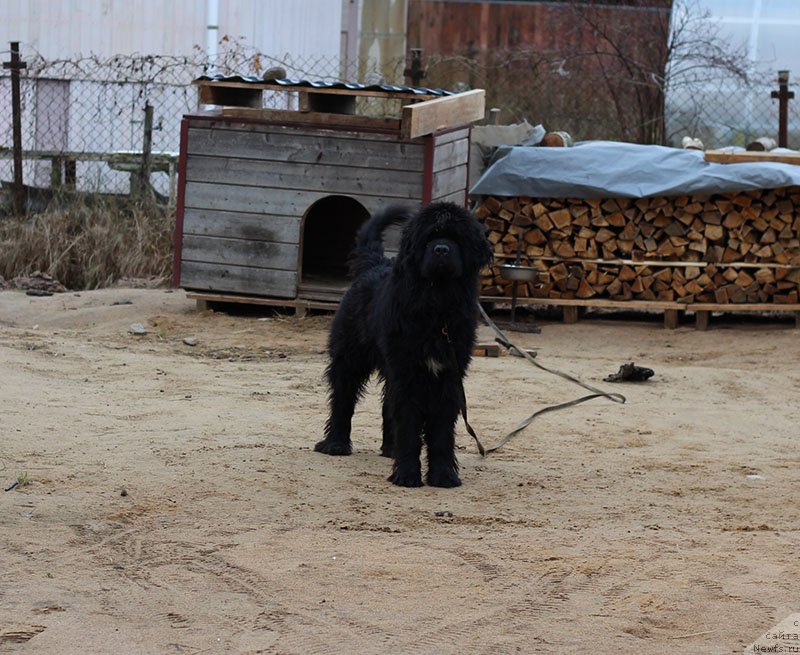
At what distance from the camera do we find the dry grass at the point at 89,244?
42.5 feet

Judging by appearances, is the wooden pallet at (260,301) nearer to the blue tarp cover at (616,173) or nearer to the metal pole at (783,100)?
the blue tarp cover at (616,173)

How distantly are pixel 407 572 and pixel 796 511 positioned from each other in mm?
2161

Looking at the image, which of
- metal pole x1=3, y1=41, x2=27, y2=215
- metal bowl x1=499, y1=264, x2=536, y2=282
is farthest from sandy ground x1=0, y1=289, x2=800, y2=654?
metal pole x1=3, y1=41, x2=27, y2=215

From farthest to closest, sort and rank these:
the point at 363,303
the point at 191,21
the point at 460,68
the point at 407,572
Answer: the point at 460,68, the point at 191,21, the point at 363,303, the point at 407,572

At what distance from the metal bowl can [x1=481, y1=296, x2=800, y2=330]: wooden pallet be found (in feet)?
1.82

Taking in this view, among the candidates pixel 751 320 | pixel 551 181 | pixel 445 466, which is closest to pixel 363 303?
pixel 445 466

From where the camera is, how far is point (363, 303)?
636 centimetres

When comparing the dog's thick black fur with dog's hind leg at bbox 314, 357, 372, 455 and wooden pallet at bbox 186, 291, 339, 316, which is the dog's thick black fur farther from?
wooden pallet at bbox 186, 291, 339, 316

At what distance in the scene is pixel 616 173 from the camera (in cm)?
1188

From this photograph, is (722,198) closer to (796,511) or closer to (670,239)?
(670,239)

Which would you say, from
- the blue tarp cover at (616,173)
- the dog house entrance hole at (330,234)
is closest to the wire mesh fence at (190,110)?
the dog house entrance hole at (330,234)

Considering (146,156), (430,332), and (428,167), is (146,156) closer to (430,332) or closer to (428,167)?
(428,167)

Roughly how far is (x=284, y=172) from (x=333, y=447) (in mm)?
5190

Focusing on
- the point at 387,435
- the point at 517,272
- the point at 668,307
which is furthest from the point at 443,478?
the point at 668,307
